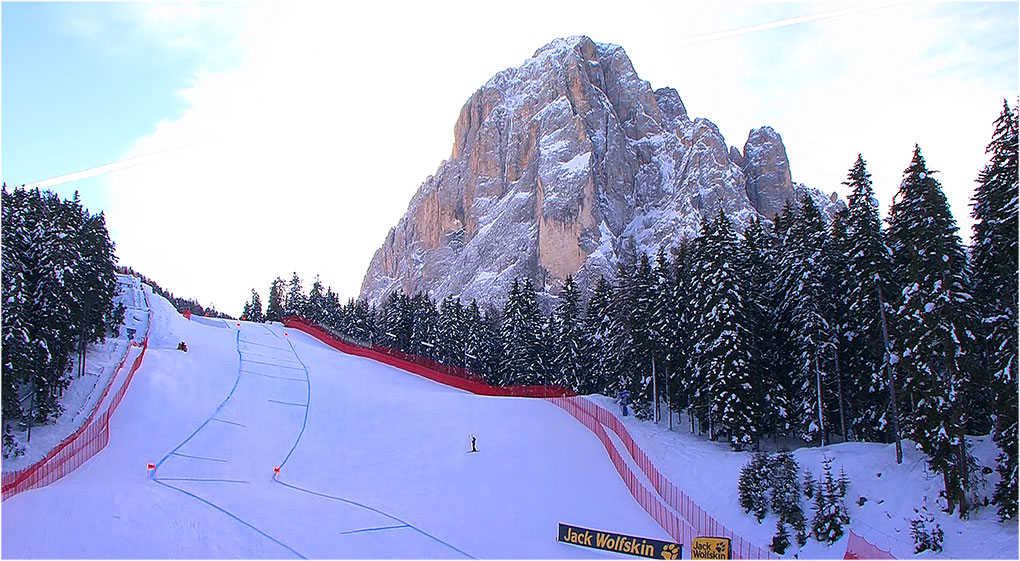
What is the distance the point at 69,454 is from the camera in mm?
27906

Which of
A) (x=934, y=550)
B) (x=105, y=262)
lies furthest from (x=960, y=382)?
(x=105, y=262)

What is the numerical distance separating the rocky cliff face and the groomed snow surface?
85159 millimetres

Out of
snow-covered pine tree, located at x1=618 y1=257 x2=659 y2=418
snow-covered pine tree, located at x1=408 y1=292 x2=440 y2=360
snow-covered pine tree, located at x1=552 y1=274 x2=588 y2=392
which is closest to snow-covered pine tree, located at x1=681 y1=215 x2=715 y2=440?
snow-covered pine tree, located at x1=618 y1=257 x2=659 y2=418

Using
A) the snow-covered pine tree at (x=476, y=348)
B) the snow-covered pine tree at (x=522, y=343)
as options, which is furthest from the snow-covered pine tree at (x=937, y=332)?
the snow-covered pine tree at (x=476, y=348)

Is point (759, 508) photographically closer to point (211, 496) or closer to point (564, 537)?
point (564, 537)

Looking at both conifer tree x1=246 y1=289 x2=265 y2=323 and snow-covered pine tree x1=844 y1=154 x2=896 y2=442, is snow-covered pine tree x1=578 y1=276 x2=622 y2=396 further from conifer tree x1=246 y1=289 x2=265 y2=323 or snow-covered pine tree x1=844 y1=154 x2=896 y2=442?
conifer tree x1=246 y1=289 x2=265 y2=323

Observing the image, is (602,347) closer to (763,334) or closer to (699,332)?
(699,332)

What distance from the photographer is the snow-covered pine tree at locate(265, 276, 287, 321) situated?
98.0 m

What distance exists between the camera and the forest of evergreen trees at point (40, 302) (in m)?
28.7

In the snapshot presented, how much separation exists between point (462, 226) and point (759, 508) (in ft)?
460

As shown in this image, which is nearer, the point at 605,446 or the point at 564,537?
the point at 564,537

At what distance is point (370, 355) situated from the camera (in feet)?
197

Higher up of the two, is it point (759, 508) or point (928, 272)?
point (928, 272)

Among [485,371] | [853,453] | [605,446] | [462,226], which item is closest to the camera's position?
[853,453]
